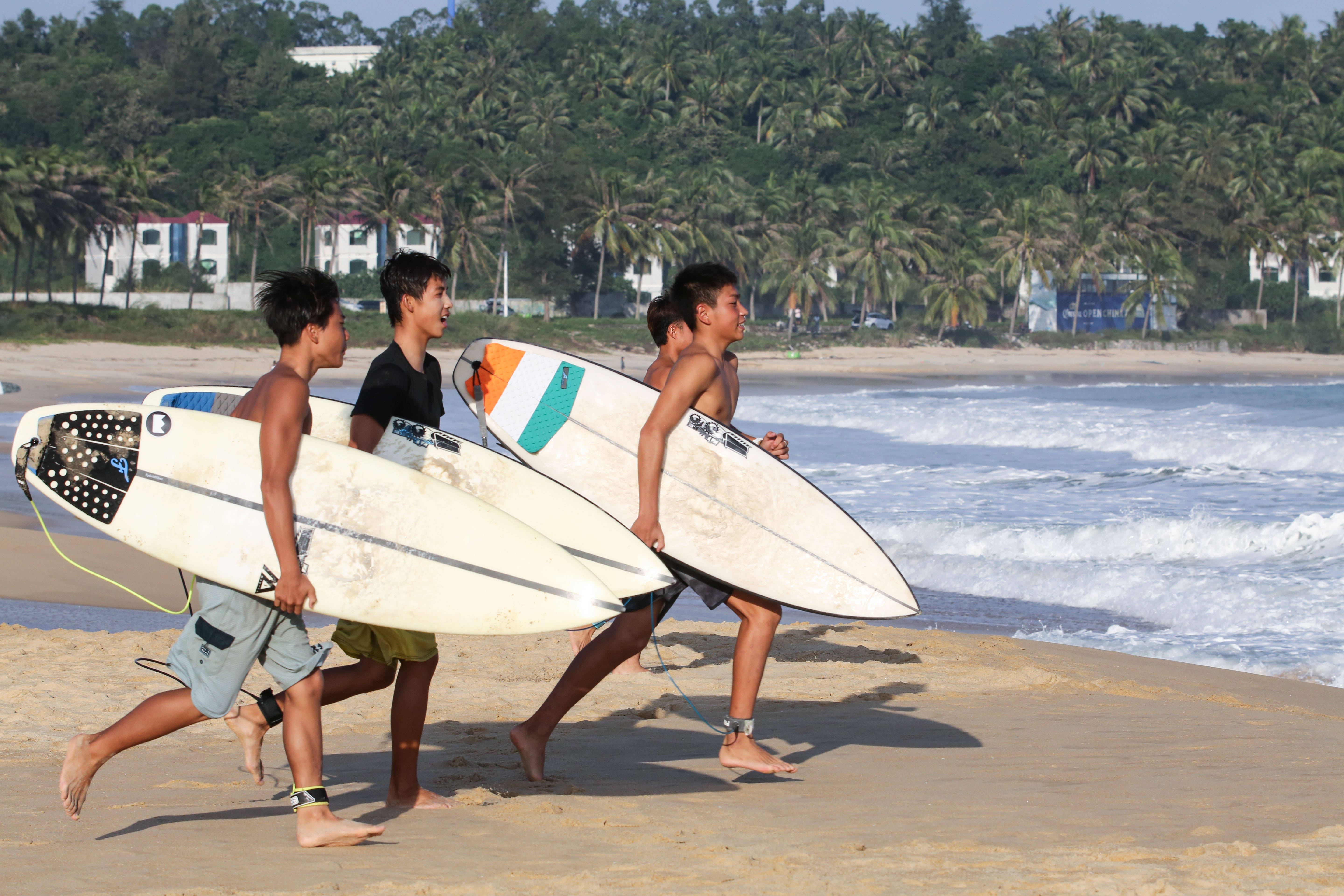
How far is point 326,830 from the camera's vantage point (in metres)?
3.04

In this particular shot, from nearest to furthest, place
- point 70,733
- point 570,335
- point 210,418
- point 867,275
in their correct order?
point 210,418 < point 70,733 < point 570,335 < point 867,275

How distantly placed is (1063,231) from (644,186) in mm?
20349

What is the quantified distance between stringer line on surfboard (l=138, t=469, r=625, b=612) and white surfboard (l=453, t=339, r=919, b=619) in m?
0.60

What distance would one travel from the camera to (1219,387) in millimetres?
40250

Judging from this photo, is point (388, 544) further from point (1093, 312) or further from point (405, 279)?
point (1093, 312)

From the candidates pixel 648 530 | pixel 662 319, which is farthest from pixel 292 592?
pixel 662 319

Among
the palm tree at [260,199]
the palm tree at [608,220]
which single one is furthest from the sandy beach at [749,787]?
the palm tree at [260,199]

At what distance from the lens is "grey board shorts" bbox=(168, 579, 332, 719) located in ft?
9.97

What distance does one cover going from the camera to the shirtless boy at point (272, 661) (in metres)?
3.04

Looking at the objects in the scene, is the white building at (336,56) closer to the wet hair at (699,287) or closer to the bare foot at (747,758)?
the wet hair at (699,287)

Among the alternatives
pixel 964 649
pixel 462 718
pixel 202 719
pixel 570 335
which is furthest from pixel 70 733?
pixel 570 335

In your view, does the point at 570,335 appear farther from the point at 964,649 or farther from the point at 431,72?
the point at 964,649

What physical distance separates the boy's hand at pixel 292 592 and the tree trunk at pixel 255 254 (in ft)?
158

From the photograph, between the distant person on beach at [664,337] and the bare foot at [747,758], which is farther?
the distant person on beach at [664,337]
